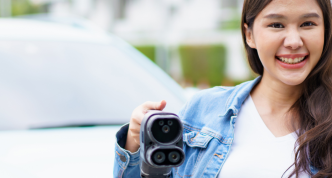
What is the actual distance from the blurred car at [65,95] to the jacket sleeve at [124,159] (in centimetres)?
35

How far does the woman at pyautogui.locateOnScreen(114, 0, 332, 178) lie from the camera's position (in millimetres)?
1629

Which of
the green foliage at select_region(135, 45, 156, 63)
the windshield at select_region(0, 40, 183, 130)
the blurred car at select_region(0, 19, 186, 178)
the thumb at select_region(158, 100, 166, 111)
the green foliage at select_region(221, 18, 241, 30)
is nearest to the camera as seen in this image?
the thumb at select_region(158, 100, 166, 111)

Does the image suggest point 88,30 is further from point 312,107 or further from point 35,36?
point 312,107

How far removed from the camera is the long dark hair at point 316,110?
1.60 metres

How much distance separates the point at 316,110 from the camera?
67.7 inches

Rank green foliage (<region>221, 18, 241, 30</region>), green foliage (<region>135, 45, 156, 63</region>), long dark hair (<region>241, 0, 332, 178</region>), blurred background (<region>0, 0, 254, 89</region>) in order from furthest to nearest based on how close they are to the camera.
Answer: green foliage (<region>135, 45, 156, 63</region>) → green foliage (<region>221, 18, 241, 30</region>) → blurred background (<region>0, 0, 254, 89</region>) → long dark hair (<region>241, 0, 332, 178</region>)

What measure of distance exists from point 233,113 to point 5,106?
1.54 m

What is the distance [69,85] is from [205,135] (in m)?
1.36

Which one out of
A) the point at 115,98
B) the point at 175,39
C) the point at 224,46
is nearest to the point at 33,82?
the point at 115,98

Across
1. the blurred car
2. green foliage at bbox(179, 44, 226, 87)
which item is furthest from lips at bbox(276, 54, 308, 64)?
green foliage at bbox(179, 44, 226, 87)

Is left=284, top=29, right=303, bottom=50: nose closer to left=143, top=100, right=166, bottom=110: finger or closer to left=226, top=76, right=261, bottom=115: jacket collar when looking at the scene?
left=226, top=76, right=261, bottom=115: jacket collar

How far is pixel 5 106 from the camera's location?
104 inches

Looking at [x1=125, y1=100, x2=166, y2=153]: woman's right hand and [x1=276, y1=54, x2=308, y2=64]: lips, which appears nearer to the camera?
[x1=125, y1=100, x2=166, y2=153]: woman's right hand

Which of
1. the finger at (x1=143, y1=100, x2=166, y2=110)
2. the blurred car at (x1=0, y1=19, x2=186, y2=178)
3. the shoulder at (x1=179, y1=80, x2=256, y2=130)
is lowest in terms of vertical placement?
the blurred car at (x1=0, y1=19, x2=186, y2=178)
